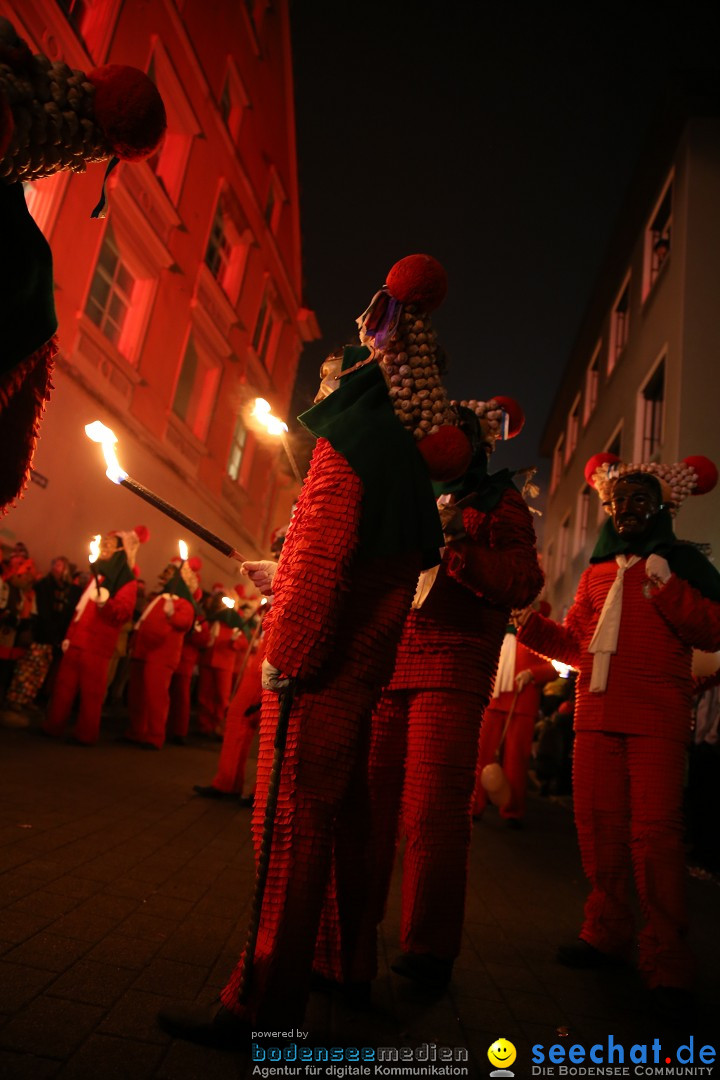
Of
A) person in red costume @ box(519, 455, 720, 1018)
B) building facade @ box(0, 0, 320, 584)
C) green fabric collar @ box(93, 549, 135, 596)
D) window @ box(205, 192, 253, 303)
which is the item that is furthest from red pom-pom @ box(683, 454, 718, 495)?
window @ box(205, 192, 253, 303)

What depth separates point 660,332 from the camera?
12.1 meters

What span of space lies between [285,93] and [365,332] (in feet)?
76.6

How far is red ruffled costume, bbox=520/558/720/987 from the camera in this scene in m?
2.82

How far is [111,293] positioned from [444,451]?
1270cm

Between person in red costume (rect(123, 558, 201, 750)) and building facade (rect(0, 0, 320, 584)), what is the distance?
2855mm

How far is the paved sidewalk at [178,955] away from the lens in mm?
1752

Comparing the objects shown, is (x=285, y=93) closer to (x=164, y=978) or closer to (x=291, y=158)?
(x=291, y=158)

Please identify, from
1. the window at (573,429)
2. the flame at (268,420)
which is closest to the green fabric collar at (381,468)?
the flame at (268,420)

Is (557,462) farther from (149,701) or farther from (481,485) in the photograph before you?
(481,485)

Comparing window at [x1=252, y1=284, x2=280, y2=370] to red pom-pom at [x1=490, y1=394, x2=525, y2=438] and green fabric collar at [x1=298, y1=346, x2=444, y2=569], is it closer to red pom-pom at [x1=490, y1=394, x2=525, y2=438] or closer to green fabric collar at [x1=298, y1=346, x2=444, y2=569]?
red pom-pom at [x1=490, y1=394, x2=525, y2=438]

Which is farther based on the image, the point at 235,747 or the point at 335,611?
the point at 235,747

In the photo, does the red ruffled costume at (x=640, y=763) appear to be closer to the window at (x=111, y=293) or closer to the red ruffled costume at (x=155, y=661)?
the red ruffled costume at (x=155, y=661)

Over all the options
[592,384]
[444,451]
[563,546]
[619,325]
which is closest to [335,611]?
[444,451]

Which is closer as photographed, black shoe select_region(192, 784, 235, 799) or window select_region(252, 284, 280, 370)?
black shoe select_region(192, 784, 235, 799)
